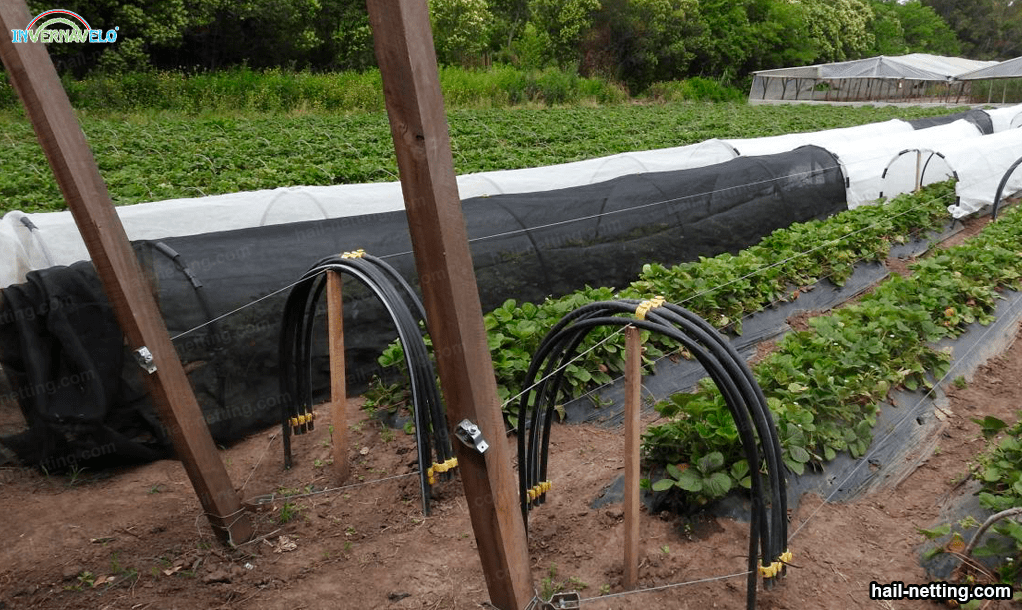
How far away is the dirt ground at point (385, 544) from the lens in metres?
3.10

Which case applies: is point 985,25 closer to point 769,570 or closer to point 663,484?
point 663,484

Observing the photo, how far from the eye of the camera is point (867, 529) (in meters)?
3.52

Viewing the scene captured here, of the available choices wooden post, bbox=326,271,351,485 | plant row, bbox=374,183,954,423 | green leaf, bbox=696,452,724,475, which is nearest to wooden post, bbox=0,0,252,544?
wooden post, bbox=326,271,351,485

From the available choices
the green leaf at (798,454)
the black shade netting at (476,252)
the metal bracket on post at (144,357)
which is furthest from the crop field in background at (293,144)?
the green leaf at (798,454)

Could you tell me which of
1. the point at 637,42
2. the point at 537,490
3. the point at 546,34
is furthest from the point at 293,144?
the point at 637,42

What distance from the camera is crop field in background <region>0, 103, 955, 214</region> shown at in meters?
9.91

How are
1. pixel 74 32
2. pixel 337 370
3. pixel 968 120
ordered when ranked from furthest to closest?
1. pixel 74 32
2. pixel 968 120
3. pixel 337 370

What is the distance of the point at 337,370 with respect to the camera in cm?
400

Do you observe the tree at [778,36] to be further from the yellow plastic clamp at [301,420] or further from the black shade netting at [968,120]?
the yellow plastic clamp at [301,420]

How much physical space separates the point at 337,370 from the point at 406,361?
0.58 metres

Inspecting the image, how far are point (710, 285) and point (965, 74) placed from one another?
37880mm

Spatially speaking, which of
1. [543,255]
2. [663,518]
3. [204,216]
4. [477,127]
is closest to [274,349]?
[204,216]

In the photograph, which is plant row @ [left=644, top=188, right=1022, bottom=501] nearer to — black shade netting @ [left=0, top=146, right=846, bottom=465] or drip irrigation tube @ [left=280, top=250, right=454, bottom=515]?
drip irrigation tube @ [left=280, top=250, right=454, bottom=515]

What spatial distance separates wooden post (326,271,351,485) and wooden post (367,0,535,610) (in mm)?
1754
